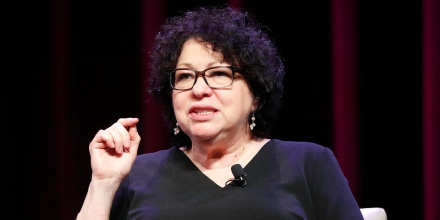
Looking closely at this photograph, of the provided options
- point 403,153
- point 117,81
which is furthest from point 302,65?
point 117,81

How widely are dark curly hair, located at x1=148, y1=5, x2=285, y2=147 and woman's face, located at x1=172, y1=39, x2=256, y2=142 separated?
3 centimetres

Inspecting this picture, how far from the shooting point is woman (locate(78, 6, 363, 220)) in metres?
1.44

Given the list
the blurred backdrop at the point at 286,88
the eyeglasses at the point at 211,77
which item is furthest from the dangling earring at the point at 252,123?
the blurred backdrop at the point at 286,88

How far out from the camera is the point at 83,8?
2.44 meters

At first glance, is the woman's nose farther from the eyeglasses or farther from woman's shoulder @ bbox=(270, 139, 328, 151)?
woman's shoulder @ bbox=(270, 139, 328, 151)

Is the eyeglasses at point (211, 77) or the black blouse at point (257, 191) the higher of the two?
the eyeglasses at point (211, 77)

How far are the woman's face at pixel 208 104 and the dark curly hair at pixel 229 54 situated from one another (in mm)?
27

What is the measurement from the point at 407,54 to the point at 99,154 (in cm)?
96

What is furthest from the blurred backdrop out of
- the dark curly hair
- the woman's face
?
the woman's face

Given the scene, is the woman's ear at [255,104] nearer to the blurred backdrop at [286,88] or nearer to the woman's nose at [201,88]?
the woman's nose at [201,88]

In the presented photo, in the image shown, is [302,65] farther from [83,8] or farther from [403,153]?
[83,8]

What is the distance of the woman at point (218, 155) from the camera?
144 cm

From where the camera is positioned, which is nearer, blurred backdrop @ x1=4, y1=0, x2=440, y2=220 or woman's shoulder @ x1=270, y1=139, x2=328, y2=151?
woman's shoulder @ x1=270, y1=139, x2=328, y2=151

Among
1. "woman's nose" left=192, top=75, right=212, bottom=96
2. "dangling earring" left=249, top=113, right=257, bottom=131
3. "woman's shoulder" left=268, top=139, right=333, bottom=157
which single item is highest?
"woman's nose" left=192, top=75, right=212, bottom=96
